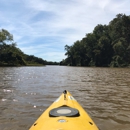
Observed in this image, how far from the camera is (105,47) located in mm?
68375

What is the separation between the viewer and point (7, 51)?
63.0 m

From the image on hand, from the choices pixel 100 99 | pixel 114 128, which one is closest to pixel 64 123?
pixel 114 128

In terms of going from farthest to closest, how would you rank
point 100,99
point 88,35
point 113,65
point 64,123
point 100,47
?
point 88,35
point 100,47
point 113,65
point 100,99
point 64,123

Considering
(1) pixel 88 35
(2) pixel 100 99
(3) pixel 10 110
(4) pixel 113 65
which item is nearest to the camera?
(3) pixel 10 110

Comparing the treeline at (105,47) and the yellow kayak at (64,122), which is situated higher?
the treeline at (105,47)

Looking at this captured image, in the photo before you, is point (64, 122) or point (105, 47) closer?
point (64, 122)

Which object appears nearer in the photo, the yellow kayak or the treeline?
the yellow kayak

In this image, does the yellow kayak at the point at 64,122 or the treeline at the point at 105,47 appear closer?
the yellow kayak at the point at 64,122

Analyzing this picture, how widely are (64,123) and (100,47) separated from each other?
222ft

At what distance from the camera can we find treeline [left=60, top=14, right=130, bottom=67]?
60188 mm

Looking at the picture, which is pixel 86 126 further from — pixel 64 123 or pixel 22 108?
pixel 22 108

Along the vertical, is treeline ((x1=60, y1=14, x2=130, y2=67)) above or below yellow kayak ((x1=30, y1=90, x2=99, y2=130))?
above

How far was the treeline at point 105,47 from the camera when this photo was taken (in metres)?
60.2

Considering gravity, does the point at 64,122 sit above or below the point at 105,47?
below
